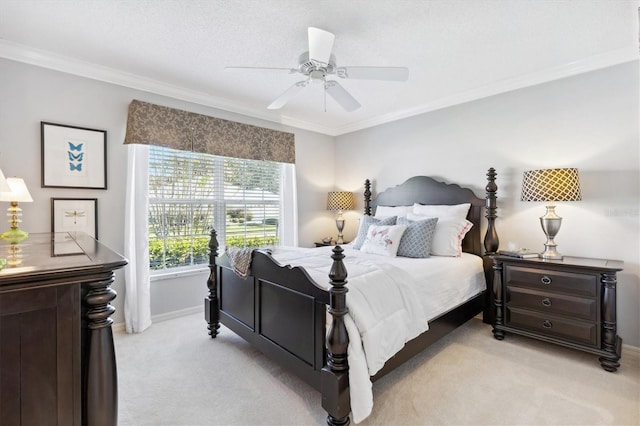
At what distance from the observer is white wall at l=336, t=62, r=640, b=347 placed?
2561 mm

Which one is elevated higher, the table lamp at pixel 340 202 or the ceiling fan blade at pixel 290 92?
the ceiling fan blade at pixel 290 92

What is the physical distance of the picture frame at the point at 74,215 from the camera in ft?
8.86

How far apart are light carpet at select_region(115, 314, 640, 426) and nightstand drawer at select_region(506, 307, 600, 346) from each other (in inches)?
7.0

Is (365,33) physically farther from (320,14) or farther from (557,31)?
(557,31)

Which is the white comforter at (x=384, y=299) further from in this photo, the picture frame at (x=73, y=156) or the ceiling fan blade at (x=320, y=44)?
the picture frame at (x=73, y=156)

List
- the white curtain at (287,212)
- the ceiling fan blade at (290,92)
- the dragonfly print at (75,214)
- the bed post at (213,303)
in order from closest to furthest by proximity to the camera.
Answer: the ceiling fan blade at (290,92)
the dragonfly print at (75,214)
the bed post at (213,303)
the white curtain at (287,212)

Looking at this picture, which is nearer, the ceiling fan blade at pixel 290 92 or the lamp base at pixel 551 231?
the ceiling fan blade at pixel 290 92

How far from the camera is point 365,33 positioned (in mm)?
2277

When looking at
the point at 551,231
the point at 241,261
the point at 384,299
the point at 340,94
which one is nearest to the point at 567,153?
the point at 551,231

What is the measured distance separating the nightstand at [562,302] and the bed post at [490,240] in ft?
0.95

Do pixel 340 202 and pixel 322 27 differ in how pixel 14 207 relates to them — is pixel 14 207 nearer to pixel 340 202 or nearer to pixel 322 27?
pixel 322 27

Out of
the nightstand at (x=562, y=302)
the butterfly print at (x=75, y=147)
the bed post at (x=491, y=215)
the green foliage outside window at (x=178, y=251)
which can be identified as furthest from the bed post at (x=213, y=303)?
the bed post at (x=491, y=215)

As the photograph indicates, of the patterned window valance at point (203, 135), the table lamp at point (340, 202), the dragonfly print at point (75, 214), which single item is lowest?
the dragonfly print at point (75, 214)

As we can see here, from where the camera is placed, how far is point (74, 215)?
9.14 feet
